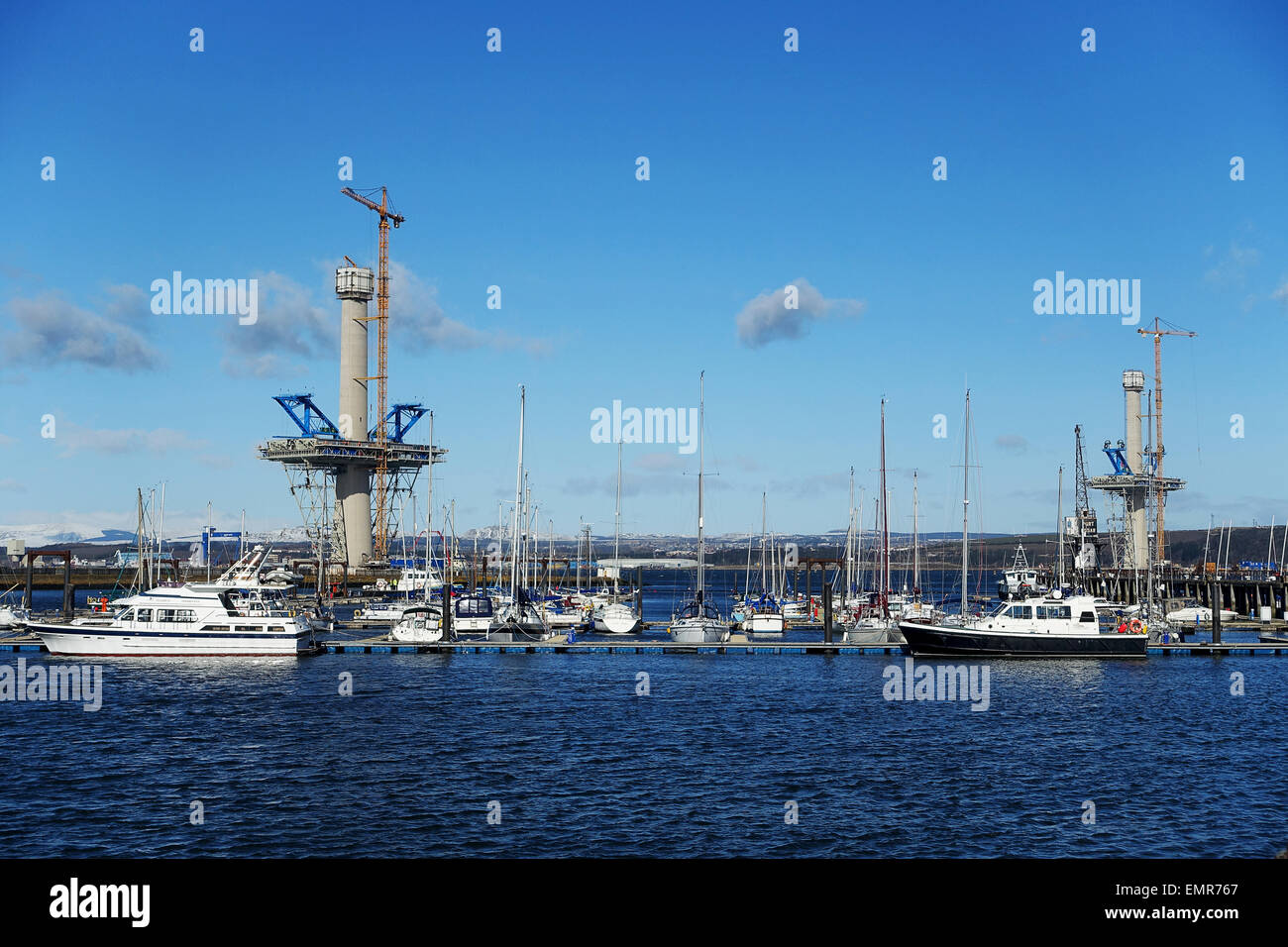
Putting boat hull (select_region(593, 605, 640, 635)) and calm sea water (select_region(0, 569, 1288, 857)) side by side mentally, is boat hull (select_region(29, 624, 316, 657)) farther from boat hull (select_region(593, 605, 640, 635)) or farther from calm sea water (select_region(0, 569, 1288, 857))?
boat hull (select_region(593, 605, 640, 635))

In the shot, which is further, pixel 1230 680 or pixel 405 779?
pixel 1230 680

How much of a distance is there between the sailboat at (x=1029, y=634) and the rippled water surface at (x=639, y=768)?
21.7 feet

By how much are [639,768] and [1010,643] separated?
3444 cm

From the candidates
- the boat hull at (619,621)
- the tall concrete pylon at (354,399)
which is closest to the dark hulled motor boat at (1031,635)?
the boat hull at (619,621)

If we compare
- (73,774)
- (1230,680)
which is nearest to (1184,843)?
(73,774)

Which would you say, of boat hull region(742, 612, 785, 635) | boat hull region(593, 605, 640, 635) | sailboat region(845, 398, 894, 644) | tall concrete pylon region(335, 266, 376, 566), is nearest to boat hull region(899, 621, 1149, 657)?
sailboat region(845, 398, 894, 644)

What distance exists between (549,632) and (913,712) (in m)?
35.2

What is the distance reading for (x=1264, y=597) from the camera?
362 feet

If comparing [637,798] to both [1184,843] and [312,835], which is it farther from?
[1184,843]

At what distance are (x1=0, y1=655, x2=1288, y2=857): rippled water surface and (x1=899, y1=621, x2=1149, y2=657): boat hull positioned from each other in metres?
6.55

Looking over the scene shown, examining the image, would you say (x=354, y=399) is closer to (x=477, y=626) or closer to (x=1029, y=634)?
(x=477, y=626)

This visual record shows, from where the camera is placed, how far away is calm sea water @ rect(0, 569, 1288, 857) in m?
24.4

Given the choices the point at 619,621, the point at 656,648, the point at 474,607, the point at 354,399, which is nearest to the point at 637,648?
the point at 656,648

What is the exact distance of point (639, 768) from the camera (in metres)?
32.4
